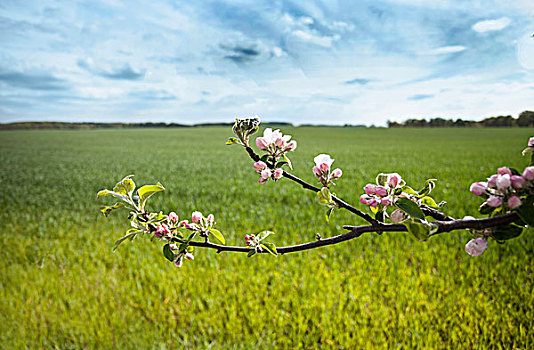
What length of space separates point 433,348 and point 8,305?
407cm

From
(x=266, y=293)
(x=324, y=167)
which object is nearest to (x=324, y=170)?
(x=324, y=167)

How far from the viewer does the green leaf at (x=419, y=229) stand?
523mm

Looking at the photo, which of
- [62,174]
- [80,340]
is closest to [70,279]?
[80,340]

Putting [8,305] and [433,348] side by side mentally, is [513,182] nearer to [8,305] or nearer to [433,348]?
[433,348]

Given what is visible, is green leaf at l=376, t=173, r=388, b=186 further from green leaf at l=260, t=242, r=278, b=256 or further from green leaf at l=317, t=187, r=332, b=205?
green leaf at l=260, t=242, r=278, b=256

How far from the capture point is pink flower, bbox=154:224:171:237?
75cm

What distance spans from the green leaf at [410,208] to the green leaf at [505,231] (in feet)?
0.50

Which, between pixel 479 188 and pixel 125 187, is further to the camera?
pixel 125 187

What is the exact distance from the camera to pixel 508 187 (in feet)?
1.73

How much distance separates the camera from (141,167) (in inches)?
563

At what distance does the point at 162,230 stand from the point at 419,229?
507 mm

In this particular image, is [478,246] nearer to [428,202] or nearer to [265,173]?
[428,202]

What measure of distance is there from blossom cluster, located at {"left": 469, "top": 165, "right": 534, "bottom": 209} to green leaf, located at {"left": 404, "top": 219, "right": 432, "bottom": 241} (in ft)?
0.35

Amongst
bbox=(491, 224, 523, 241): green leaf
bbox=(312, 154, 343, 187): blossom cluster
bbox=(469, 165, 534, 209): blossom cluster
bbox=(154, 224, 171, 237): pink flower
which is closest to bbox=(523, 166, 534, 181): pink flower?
bbox=(469, 165, 534, 209): blossom cluster
